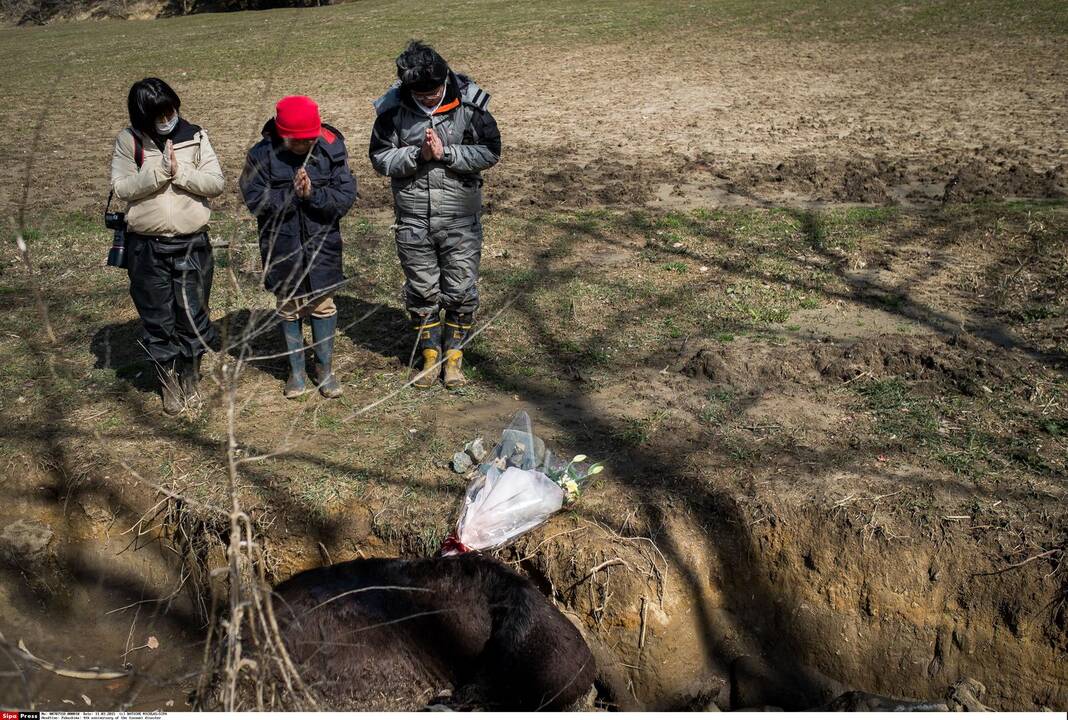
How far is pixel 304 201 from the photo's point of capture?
466cm

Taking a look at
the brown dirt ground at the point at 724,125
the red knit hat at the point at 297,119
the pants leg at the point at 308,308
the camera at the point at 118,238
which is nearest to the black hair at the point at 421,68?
the red knit hat at the point at 297,119

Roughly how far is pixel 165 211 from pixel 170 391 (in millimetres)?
1120

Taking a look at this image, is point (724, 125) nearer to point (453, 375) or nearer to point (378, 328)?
point (378, 328)

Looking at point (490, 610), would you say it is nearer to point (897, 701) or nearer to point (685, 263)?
point (897, 701)

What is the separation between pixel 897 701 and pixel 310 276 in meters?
3.49

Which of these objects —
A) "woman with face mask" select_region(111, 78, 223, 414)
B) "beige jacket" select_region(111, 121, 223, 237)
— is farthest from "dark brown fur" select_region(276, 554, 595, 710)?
"beige jacket" select_region(111, 121, 223, 237)

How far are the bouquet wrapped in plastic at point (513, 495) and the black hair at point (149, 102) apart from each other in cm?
233

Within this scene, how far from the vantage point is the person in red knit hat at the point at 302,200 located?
4465mm

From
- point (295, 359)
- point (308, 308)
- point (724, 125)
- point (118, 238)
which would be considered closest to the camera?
point (118, 238)

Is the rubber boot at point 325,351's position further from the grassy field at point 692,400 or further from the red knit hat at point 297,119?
the red knit hat at point 297,119

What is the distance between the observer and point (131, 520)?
180 inches

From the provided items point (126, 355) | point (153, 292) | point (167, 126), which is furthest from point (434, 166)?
point (126, 355)

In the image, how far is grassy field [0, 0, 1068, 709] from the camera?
13.4ft

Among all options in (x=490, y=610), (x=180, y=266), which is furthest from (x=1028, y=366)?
(x=180, y=266)
